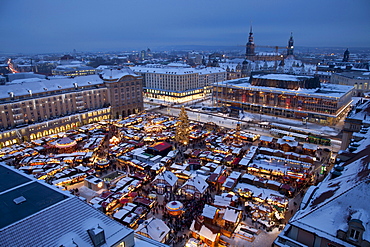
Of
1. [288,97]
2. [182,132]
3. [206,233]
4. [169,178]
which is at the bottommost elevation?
[206,233]

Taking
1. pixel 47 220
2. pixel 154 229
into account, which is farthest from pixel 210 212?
pixel 47 220

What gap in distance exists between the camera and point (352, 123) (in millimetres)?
42688

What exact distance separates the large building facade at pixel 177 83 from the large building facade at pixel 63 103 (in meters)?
22.8

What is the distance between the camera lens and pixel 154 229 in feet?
86.6

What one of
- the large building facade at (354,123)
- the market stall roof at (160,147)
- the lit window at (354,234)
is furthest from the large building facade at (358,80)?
the lit window at (354,234)

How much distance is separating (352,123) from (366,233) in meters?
32.1

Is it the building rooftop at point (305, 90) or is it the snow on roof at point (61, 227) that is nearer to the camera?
the snow on roof at point (61, 227)

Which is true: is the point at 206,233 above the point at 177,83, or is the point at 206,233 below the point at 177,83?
below

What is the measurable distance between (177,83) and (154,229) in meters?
79.6

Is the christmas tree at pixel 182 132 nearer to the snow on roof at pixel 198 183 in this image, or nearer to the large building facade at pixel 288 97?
the snow on roof at pixel 198 183

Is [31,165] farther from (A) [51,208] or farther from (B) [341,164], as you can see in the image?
(B) [341,164]

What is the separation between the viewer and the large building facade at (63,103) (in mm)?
56438

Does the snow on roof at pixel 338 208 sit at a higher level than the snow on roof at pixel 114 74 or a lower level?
lower

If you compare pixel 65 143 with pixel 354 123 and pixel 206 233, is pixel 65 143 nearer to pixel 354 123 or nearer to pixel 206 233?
pixel 206 233
